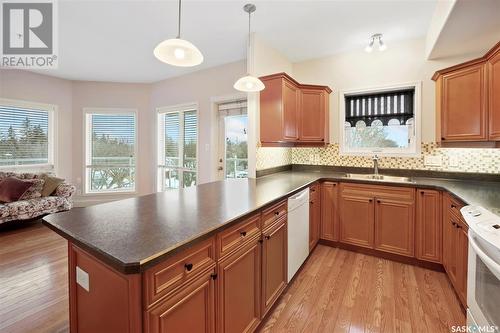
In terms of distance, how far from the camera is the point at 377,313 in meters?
1.88

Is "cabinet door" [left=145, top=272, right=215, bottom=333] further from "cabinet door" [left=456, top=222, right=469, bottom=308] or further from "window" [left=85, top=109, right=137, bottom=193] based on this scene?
"window" [left=85, top=109, right=137, bottom=193]

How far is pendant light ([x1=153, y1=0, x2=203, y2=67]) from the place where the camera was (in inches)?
65.2

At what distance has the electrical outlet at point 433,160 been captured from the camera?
115 inches

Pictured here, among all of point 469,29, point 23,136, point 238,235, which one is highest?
point 469,29

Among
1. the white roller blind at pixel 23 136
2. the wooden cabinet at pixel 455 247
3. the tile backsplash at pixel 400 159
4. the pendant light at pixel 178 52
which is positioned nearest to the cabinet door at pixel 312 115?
the tile backsplash at pixel 400 159

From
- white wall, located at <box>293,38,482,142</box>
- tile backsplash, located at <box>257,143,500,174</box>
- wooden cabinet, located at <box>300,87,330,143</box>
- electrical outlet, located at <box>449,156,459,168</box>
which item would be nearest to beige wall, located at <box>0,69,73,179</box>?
tile backsplash, located at <box>257,143,500,174</box>

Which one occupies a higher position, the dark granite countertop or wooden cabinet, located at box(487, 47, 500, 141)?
wooden cabinet, located at box(487, 47, 500, 141)

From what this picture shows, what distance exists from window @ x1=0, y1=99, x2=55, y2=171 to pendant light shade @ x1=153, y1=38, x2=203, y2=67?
14.2 ft

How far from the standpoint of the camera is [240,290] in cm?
145

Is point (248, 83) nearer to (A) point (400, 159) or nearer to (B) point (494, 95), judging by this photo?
(B) point (494, 95)

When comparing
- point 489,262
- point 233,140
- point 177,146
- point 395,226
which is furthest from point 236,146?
point 489,262

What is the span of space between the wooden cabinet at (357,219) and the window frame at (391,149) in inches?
32.6

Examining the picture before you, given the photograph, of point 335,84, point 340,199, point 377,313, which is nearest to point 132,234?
point 377,313

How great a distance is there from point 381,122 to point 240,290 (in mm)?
3079
